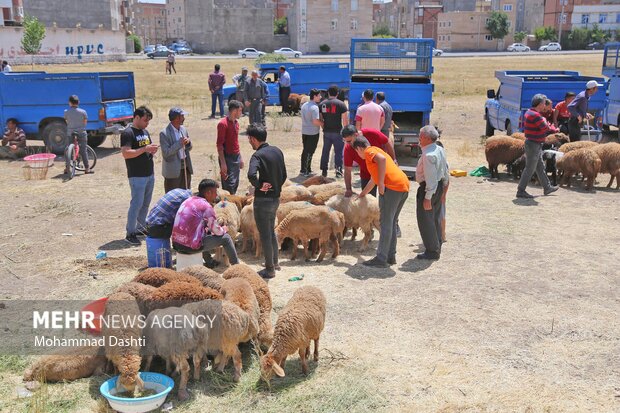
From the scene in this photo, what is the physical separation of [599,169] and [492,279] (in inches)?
243

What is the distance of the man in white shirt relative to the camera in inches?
320

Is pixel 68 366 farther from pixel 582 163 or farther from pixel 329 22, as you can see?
pixel 329 22

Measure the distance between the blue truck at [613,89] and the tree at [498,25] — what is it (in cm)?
8725

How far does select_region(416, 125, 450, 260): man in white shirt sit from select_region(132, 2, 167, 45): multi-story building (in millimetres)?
143339

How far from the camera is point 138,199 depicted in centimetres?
895

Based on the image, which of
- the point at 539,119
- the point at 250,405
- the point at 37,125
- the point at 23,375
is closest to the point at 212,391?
the point at 250,405

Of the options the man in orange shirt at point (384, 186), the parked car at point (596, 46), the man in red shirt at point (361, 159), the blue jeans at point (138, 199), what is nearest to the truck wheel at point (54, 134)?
the blue jeans at point (138, 199)

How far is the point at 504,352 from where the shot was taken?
5.93 metres

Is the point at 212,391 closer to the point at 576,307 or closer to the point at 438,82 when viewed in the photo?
the point at 576,307

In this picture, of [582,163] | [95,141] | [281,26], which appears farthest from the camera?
→ [281,26]

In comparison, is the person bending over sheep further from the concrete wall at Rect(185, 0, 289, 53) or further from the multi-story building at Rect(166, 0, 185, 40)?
the multi-story building at Rect(166, 0, 185, 40)

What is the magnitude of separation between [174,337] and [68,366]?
3.34 feet

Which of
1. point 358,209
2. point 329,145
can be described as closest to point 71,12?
point 329,145

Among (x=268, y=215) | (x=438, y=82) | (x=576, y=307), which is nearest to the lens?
(x=576, y=307)
